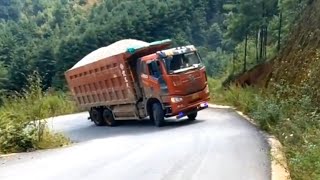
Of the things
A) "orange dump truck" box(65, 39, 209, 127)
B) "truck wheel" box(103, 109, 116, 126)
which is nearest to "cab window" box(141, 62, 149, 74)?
"orange dump truck" box(65, 39, 209, 127)

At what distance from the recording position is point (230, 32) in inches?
1457

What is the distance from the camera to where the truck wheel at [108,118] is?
79.1 feet

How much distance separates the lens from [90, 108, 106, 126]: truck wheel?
2503 centimetres

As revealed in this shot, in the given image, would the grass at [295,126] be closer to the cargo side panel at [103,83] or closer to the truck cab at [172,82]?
the truck cab at [172,82]

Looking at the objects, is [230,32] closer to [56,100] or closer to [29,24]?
[56,100]

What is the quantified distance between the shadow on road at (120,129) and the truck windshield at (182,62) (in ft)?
6.72

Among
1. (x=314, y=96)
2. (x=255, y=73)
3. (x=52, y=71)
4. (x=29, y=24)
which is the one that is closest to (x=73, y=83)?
(x=255, y=73)

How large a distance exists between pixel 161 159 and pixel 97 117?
13.7 m

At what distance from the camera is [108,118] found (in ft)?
80.1

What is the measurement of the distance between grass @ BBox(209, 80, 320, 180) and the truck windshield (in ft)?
8.63

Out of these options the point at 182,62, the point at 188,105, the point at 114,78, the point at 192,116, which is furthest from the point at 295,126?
the point at 114,78

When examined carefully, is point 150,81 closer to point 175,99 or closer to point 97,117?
point 175,99

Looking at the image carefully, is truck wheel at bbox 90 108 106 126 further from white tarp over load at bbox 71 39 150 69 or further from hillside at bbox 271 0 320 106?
hillside at bbox 271 0 320 106

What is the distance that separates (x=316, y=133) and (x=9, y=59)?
65.2 metres
